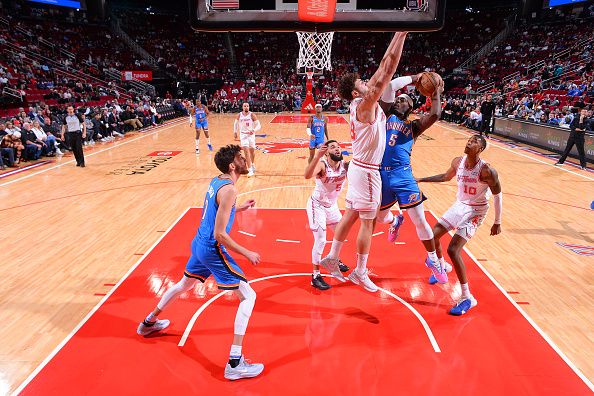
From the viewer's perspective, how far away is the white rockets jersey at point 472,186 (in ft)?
16.0

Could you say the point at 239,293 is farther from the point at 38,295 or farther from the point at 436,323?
the point at 38,295

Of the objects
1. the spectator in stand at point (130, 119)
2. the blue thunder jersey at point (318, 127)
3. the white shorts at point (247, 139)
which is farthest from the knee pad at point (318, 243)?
the spectator in stand at point (130, 119)

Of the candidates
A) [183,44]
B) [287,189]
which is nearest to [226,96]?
[183,44]

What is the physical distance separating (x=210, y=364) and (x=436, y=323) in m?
2.43

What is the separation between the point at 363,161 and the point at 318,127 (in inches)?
256

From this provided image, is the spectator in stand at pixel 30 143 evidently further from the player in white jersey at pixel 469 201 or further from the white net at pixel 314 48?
the player in white jersey at pixel 469 201

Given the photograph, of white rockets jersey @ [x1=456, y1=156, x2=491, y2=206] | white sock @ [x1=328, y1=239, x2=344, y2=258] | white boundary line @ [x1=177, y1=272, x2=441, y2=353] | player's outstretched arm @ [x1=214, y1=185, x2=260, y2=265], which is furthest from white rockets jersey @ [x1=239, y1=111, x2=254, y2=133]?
player's outstretched arm @ [x1=214, y1=185, x2=260, y2=265]

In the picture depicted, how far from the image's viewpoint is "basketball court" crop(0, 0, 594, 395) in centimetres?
374

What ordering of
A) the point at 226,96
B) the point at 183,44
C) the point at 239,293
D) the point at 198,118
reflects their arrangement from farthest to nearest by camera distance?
the point at 183,44 → the point at 226,96 → the point at 198,118 → the point at 239,293

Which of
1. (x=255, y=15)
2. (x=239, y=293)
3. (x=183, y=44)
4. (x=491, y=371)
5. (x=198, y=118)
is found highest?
(x=183, y=44)

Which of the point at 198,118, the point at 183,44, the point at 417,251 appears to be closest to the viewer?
the point at 417,251

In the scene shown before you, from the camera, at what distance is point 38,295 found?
538 cm

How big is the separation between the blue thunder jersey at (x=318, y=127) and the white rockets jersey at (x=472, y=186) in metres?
6.10

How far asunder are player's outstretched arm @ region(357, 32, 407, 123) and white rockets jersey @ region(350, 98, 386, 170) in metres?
0.22
